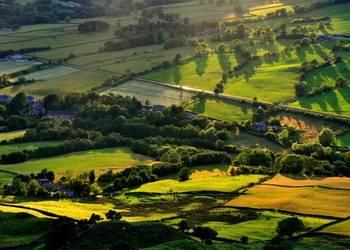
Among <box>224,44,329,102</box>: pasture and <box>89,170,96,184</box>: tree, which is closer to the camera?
<box>89,170,96,184</box>: tree

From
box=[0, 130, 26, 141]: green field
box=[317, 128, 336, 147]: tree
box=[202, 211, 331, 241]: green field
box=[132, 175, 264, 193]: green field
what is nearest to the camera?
box=[202, 211, 331, 241]: green field

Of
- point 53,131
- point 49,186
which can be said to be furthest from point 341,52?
point 49,186

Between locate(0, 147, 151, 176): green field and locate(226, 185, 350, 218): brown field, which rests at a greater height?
locate(226, 185, 350, 218): brown field

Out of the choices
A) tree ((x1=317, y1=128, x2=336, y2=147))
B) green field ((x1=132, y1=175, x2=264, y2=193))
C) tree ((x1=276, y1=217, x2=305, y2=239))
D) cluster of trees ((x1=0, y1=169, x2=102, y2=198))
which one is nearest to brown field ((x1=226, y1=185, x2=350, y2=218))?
green field ((x1=132, y1=175, x2=264, y2=193))

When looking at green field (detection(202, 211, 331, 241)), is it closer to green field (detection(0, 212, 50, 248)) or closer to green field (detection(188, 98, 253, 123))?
green field (detection(0, 212, 50, 248))

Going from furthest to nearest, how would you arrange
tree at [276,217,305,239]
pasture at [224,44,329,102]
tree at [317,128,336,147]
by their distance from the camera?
pasture at [224,44,329,102] < tree at [317,128,336,147] < tree at [276,217,305,239]

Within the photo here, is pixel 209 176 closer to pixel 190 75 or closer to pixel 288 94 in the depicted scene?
pixel 288 94

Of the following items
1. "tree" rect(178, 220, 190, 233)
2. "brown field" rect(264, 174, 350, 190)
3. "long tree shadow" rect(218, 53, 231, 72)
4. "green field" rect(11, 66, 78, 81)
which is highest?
"long tree shadow" rect(218, 53, 231, 72)
